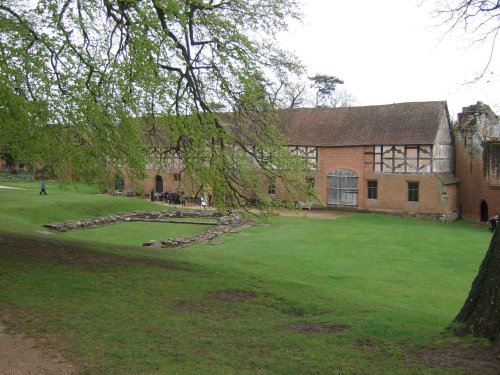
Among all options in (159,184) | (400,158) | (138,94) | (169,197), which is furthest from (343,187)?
(138,94)

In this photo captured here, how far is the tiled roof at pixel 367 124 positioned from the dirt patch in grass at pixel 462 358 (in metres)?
31.1

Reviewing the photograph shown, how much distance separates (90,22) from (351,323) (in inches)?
428

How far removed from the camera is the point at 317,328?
855 cm

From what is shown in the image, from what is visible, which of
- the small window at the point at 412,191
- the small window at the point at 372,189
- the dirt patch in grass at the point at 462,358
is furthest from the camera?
the small window at the point at 372,189

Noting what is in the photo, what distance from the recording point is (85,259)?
13.5 meters

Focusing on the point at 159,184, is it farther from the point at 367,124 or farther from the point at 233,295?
the point at 233,295

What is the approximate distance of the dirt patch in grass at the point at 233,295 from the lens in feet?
36.0

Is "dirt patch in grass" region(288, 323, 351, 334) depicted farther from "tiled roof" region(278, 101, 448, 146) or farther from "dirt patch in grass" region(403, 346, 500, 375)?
"tiled roof" region(278, 101, 448, 146)

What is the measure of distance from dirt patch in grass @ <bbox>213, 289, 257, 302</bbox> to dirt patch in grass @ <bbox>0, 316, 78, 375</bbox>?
4441mm

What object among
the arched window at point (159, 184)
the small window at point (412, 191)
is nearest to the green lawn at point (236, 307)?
the small window at point (412, 191)

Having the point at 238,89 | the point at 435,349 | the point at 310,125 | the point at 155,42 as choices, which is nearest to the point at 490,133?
the point at 310,125

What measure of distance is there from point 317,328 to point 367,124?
3558 cm

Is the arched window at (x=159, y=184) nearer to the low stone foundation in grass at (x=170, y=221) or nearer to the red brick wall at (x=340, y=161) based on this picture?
the low stone foundation in grass at (x=170, y=221)

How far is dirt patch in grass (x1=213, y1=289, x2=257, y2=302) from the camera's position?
36.0 ft
